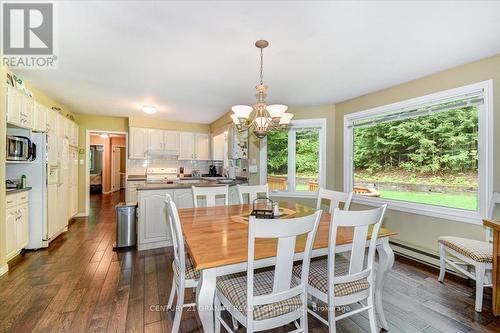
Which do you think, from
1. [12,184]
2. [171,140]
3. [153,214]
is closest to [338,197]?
[153,214]

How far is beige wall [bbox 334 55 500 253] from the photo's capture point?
7.69 ft

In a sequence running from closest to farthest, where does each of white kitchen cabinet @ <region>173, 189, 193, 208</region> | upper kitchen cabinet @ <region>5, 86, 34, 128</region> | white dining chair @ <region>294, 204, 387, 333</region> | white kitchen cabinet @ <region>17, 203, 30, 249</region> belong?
white dining chair @ <region>294, 204, 387, 333</region>
upper kitchen cabinet @ <region>5, 86, 34, 128</region>
white kitchen cabinet @ <region>17, 203, 30, 249</region>
white kitchen cabinet @ <region>173, 189, 193, 208</region>

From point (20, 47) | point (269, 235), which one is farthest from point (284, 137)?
point (20, 47)

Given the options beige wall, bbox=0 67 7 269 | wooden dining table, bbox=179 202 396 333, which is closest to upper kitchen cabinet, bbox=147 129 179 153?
beige wall, bbox=0 67 7 269

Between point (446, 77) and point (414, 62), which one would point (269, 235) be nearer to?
point (414, 62)

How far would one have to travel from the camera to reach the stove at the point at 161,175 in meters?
5.84

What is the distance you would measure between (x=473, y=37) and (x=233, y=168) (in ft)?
13.3

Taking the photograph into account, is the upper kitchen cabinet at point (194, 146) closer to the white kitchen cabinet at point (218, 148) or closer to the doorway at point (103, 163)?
the white kitchen cabinet at point (218, 148)

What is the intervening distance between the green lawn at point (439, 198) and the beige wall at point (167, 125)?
4.76m

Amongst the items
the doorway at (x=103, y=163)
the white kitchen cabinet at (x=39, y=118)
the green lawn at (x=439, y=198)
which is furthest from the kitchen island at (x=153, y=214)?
the doorway at (x=103, y=163)

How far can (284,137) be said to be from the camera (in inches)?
175

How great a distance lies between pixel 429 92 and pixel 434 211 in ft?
4.89

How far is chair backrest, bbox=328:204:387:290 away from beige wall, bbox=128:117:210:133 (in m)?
5.47

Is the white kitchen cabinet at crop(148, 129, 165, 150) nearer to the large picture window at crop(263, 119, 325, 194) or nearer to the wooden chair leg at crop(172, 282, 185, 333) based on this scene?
the large picture window at crop(263, 119, 325, 194)
